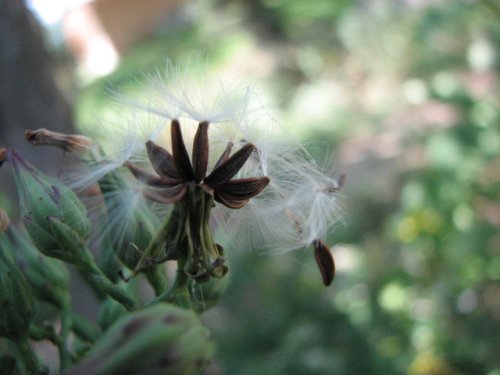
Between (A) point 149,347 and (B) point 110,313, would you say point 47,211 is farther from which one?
(A) point 149,347

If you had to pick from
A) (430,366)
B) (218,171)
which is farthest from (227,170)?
(430,366)

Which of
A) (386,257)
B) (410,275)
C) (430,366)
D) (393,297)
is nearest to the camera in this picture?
(430,366)

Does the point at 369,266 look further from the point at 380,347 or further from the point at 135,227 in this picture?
the point at 135,227

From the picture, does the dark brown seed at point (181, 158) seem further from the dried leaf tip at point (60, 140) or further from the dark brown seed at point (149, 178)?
the dried leaf tip at point (60, 140)

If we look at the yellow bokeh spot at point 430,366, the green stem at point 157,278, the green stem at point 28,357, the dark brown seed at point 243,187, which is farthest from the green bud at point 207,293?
the yellow bokeh spot at point 430,366

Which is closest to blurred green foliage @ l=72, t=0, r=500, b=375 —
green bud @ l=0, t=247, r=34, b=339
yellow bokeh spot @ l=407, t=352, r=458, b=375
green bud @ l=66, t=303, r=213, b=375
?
yellow bokeh spot @ l=407, t=352, r=458, b=375

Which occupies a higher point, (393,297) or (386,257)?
(393,297)

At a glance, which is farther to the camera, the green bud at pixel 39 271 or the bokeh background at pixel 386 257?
the bokeh background at pixel 386 257
